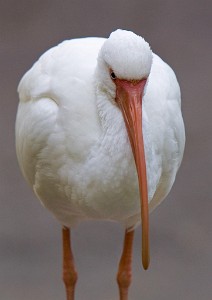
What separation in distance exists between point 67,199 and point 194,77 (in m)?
2.67

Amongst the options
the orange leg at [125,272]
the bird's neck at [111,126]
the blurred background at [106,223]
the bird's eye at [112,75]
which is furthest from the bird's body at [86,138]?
the blurred background at [106,223]

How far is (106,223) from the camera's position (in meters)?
5.55

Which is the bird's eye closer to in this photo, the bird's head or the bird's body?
the bird's head

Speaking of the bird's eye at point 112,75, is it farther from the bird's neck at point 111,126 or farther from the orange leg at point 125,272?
the orange leg at point 125,272

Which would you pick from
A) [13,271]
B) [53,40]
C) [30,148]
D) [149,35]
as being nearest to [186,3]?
[149,35]

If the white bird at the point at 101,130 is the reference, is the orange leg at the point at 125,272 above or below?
below

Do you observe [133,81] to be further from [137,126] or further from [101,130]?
[101,130]

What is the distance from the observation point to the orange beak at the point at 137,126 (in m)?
3.56

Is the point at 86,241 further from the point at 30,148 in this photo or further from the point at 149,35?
the point at 149,35

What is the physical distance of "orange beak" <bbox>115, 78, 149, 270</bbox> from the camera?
3559 millimetres

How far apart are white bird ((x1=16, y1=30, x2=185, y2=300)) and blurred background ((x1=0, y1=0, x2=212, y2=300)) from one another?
0.92 m

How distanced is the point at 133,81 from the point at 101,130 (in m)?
0.27

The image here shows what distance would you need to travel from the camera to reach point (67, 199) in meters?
4.09

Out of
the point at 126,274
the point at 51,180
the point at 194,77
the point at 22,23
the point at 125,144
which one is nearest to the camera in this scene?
the point at 125,144
